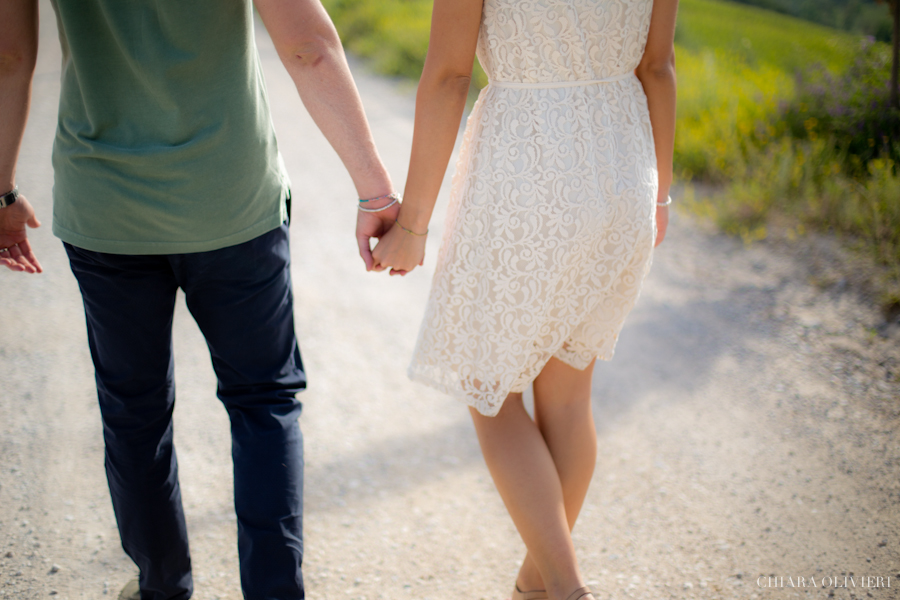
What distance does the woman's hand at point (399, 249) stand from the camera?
1570mm

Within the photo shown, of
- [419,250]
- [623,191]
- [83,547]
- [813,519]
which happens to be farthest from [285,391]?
[813,519]

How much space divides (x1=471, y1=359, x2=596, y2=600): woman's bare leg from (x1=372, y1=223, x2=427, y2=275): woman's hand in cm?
43

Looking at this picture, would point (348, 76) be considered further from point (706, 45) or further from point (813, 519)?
point (706, 45)

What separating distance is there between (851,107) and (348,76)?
176 inches

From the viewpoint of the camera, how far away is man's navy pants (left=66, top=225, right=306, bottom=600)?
1440mm

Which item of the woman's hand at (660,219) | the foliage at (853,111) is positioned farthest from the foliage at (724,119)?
the woman's hand at (660,219)

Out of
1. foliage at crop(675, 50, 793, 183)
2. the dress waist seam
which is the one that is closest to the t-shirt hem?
the dress waist seam

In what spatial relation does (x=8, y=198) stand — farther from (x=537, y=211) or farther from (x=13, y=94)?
(x=537, y=211)

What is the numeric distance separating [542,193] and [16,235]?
4.36ft

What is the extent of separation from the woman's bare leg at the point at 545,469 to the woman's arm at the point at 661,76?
2.07ft

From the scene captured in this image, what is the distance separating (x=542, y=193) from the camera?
1455mm

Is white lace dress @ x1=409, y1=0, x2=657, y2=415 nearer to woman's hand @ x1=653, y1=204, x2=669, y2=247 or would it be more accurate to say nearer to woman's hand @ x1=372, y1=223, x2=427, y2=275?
woman's hand @ x1=372, y1=223, x2=427, y2=275

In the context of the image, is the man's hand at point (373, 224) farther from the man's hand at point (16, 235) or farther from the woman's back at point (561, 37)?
the man's hand at point (16, 235)

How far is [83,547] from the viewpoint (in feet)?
6.65
